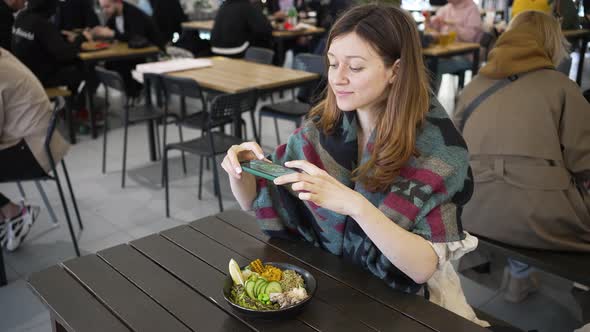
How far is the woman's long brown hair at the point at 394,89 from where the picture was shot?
4.17 feet

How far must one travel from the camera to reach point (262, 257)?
1.39 m

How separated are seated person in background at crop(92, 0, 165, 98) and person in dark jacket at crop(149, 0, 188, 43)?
1362 mm

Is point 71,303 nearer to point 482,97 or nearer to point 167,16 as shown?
point 482,97

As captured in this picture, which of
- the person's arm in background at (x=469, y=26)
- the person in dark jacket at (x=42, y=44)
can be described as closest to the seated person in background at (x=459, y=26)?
the person's arm in background at (x=469, y=26)

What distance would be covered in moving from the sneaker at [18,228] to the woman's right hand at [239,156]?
1.91 m

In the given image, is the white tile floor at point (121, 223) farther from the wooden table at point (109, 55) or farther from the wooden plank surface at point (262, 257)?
the wooden plank surface at point (262, 257)

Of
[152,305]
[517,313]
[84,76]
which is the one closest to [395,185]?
[152,305]

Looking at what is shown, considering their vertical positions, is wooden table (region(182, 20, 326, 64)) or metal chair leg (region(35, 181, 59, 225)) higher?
wooden table (region(182, 20, 326, 64))

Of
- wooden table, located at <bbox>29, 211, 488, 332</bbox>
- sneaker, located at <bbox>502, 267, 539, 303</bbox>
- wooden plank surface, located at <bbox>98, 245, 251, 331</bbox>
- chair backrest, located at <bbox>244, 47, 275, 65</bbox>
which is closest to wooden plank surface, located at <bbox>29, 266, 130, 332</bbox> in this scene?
wooden table, located at <bbox>29, 211, 488, 332</bbox>

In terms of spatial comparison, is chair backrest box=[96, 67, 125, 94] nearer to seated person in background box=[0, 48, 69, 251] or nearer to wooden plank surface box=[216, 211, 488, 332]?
seated person in background box=[0, 48, 69, 251]

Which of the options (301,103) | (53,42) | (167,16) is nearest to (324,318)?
(301,103)

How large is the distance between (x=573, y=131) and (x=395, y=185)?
97cm

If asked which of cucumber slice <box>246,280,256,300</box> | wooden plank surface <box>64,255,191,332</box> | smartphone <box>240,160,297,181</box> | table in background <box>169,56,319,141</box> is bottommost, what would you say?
wooden plank surface <box>64,255,191,332</box>

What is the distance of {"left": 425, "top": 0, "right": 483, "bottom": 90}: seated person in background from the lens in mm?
5273
